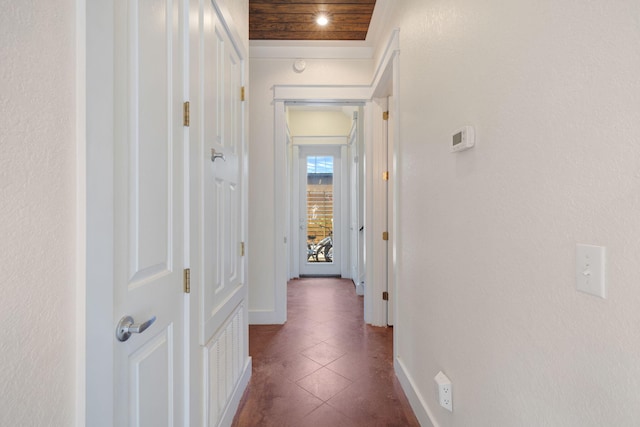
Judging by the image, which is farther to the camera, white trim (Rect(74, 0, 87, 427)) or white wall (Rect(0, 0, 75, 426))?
white trim (Rect(74, 0, 87, 427))

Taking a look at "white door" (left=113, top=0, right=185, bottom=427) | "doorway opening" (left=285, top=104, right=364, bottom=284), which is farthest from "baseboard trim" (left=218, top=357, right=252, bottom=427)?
"doorway opening" (left=285, top=104, right=364, bottom=284)

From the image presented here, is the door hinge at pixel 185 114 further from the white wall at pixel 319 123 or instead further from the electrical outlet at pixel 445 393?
the white wall at pixel 319 123

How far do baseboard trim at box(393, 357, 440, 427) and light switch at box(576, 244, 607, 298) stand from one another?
1227 mm

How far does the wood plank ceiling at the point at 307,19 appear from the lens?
2779 mm

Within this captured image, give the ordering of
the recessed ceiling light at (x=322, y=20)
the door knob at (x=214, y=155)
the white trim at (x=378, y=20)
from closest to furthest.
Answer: the door knob at (x=214, y=155) → the white trim at (x=378, y=20) → the recessed ceiling light at (x=322, y=20)

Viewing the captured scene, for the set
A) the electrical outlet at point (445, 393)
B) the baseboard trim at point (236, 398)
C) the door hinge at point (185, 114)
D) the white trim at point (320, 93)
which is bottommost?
the baseboard trim at point (236, 398)

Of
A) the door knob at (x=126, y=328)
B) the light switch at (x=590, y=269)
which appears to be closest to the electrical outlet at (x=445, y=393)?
the light switch at (x=590, y=269)

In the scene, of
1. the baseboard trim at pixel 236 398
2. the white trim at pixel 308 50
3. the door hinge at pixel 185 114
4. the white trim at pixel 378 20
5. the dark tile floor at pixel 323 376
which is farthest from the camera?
the white trim at pixel 308 50

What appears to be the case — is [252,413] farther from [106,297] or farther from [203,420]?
[106,297]

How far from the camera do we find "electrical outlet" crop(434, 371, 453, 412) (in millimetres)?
1473

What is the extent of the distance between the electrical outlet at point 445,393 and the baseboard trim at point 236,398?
1.04 meters

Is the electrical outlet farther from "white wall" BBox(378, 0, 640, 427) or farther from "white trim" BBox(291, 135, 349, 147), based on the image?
"white trim" BBox(291, 135, 349, 147)

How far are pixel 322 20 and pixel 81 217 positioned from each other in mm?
2887

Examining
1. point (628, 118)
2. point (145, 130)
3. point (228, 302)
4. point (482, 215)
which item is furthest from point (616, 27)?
point (228, 302)
